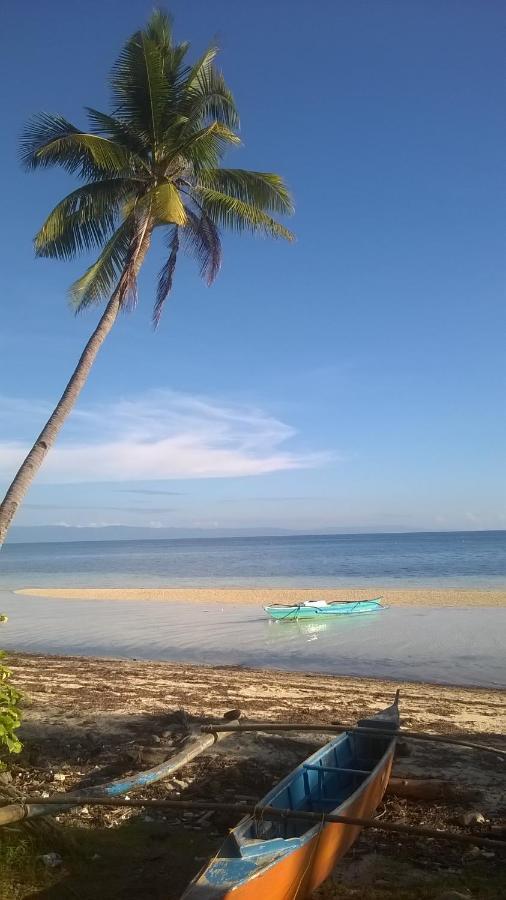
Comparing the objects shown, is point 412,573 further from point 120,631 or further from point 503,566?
point 120,631

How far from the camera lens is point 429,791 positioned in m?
5.92

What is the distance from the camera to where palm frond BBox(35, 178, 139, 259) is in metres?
10.6

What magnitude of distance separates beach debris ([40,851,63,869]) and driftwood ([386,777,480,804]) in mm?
3003

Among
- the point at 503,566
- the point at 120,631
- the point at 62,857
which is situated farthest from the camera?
the point at 503,566

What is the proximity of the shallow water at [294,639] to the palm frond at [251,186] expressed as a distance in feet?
32.3

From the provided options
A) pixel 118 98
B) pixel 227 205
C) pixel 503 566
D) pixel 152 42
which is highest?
pixel 152 42

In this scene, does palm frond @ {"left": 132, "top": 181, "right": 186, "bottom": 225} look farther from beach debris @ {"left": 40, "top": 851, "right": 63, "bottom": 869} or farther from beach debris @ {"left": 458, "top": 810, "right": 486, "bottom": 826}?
beach debris @ {"left": 458, "top": 810, "right": 486, "bottom": 826}

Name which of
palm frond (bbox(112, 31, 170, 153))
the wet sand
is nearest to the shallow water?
A: the wet sand

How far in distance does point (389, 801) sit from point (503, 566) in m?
47.5

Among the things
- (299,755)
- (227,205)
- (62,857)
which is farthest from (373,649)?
(62,857)

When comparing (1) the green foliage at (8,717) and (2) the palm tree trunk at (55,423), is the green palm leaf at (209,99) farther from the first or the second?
(1) the green foliage at (8,717)

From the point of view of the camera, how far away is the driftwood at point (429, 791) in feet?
19.3

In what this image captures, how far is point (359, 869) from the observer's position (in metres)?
4.71

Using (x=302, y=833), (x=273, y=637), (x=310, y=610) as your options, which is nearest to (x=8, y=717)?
(x=302, y=833)
